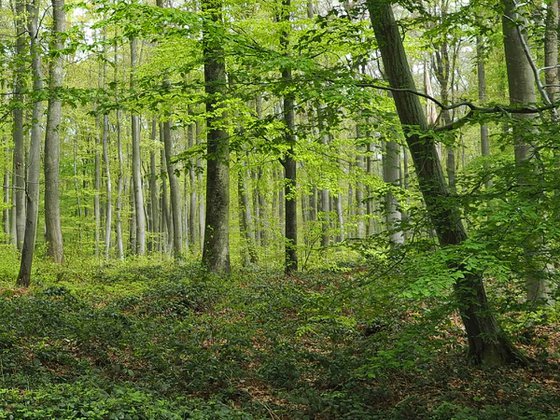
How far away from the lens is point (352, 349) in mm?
8531

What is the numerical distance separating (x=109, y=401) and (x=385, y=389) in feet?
11.3

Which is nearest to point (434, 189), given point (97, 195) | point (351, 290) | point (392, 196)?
point (351, 290)

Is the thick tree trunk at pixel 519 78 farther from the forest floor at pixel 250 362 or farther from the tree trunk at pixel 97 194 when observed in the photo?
the tree trunk at pixel 97 194

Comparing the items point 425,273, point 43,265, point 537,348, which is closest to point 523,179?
point 425,273

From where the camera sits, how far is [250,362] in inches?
318

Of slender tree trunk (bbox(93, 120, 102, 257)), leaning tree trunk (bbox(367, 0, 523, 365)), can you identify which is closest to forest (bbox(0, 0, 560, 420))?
leaning tree trunk (bbox(367, 0, 523, 365))

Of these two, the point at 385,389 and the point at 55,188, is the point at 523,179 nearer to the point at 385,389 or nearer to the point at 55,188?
the point at 385,389

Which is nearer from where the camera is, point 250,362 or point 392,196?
point 250,362

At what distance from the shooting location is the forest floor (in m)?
5.64

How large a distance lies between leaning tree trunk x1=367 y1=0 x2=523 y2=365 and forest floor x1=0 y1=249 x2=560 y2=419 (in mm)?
270

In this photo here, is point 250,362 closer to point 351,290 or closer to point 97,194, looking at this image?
point 351,290

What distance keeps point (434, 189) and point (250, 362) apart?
382 centimetres

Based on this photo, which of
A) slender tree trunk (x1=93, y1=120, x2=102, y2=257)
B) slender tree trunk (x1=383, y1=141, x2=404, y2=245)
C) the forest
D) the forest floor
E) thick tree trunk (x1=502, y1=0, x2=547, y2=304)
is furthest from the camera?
slender tree trunk (x1=93, y1=120, x2=102, y2=257)

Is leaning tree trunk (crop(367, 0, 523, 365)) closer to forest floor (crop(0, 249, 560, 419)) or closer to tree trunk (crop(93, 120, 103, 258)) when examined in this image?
forest floor (crop(0, 249, 560, 419))
